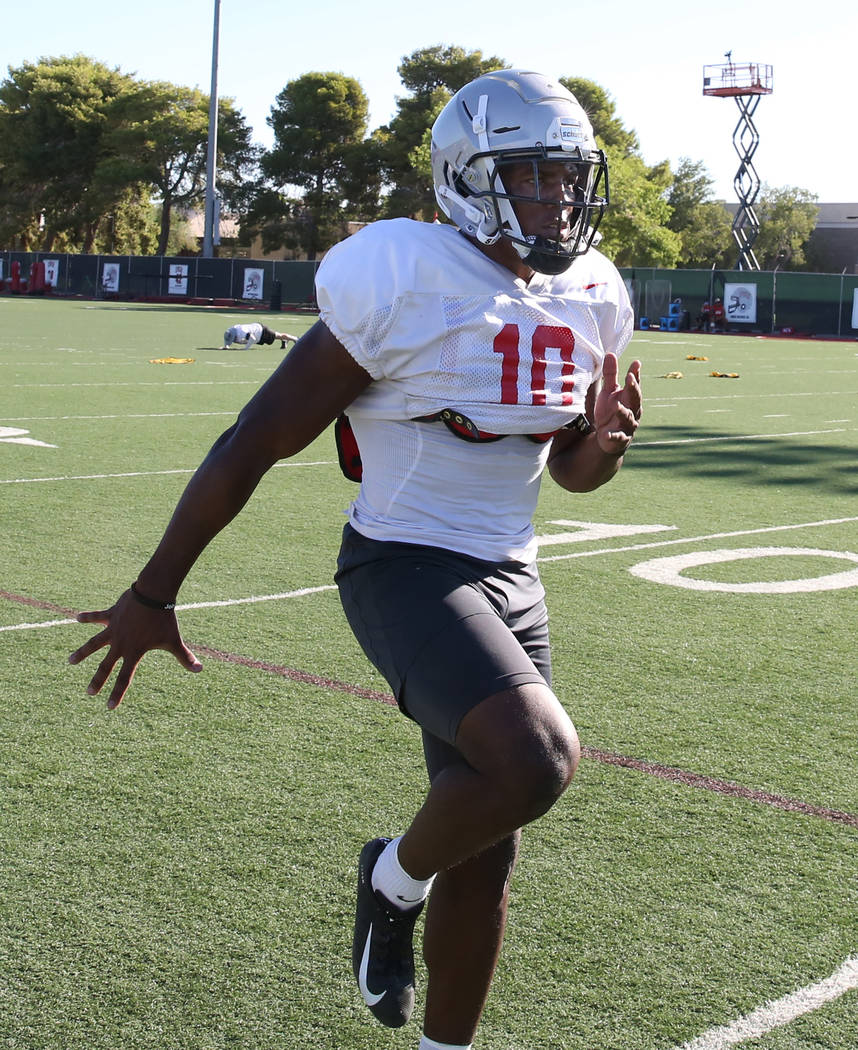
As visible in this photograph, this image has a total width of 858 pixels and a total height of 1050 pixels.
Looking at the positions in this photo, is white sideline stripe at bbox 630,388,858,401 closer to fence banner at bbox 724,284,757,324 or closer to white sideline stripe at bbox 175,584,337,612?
white sideline stripe at bbox 175,584,337,612

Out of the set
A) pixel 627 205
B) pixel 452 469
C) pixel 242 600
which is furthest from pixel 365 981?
pixel 627 205

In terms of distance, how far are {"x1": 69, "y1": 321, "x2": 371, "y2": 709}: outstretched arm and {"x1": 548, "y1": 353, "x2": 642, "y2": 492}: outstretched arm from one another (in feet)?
1.60

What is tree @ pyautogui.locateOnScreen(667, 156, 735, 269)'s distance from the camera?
78.4 meters

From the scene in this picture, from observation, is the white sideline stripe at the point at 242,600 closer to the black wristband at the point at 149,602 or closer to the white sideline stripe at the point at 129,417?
the black wristband at the point at 149,602

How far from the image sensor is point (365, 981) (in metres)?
2.54

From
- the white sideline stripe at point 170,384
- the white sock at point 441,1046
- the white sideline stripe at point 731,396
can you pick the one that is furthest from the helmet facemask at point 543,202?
the white sideline stripe at point 731,396

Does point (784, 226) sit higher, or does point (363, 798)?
point (784, 226)

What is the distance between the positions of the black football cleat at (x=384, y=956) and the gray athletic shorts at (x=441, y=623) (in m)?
0.29

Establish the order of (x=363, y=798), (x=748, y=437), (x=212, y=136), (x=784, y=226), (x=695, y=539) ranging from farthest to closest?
(x=784, y=226) < (x=212, y=136) < (x=748, y=437) < (x=695, y=539) < (x=363, y=798)

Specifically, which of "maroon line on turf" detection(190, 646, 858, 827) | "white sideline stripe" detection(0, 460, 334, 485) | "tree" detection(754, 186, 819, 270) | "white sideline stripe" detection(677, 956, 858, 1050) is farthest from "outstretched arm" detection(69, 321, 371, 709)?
"tree" detection(754, 186, 819, 270)

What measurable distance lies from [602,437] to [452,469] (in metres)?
0.33

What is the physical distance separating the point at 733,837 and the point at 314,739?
1323mm

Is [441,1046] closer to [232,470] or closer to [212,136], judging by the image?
[232,470]

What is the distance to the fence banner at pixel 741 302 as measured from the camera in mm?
38781
